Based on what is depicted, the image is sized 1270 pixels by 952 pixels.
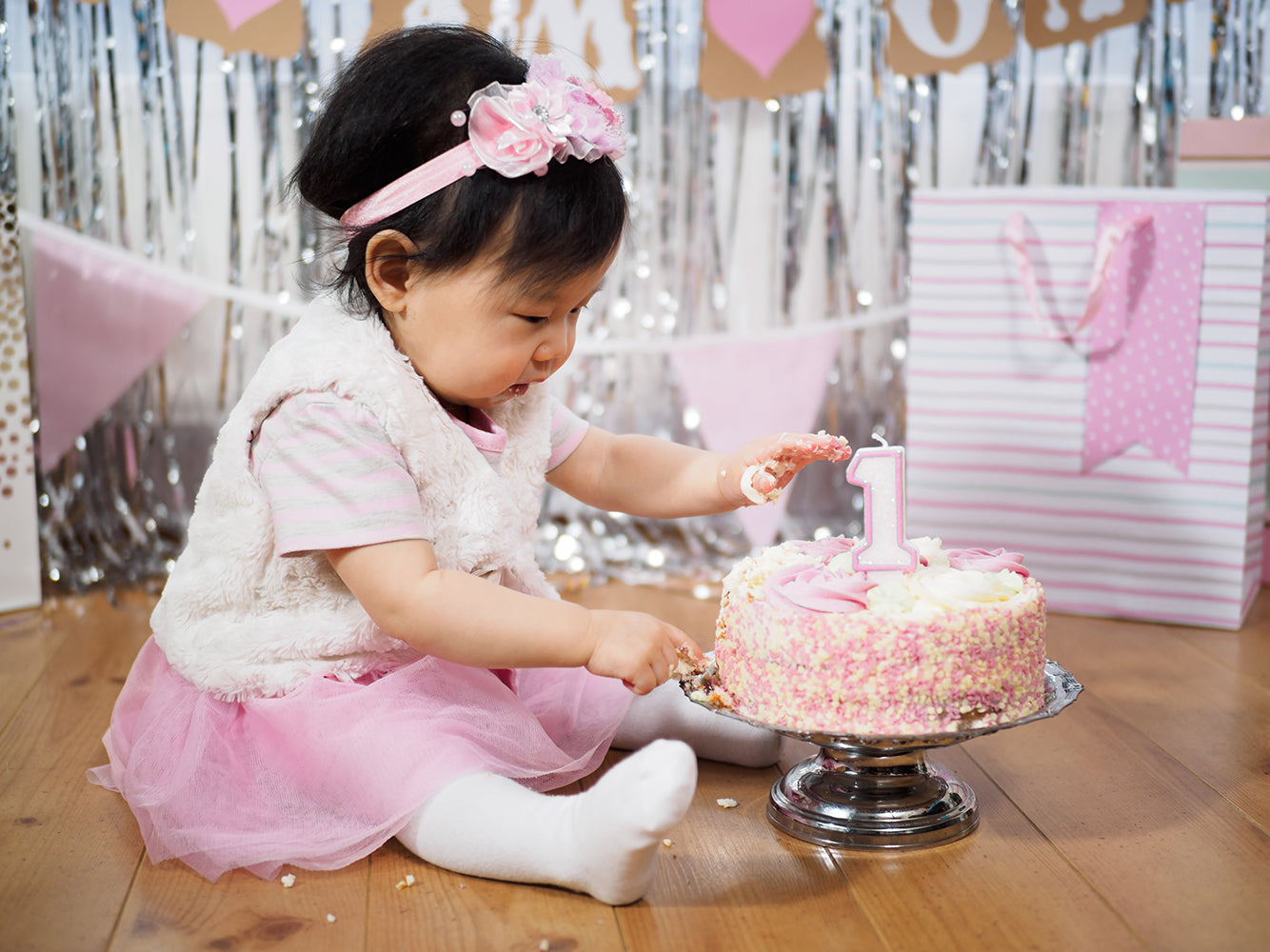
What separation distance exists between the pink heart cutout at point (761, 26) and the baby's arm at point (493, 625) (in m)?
1.17

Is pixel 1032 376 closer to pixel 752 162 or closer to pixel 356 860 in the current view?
pixel 752 162

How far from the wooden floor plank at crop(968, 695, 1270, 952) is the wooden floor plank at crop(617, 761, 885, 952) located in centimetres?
21

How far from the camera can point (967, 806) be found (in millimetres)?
1123

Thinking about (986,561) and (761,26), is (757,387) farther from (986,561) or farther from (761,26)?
(986,561)

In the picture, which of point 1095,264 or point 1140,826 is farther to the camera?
point 1095,264

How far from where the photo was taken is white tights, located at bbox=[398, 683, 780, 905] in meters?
0.90

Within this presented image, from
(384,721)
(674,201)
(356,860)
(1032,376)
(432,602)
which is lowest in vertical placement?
(356,860)

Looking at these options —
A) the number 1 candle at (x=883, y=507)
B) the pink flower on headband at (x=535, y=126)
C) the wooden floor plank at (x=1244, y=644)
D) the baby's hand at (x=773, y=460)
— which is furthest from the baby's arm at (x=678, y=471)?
the wooden floor plank at (x=1244, y=644)

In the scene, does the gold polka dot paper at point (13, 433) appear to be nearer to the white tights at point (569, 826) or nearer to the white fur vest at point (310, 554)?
the white fur vest at point (310, 554)

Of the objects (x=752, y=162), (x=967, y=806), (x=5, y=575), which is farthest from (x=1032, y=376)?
(x=5, y=575)

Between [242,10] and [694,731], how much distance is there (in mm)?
1295

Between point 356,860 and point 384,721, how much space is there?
12 cm

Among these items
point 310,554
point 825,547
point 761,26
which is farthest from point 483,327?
point 761,26

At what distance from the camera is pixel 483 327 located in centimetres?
110
